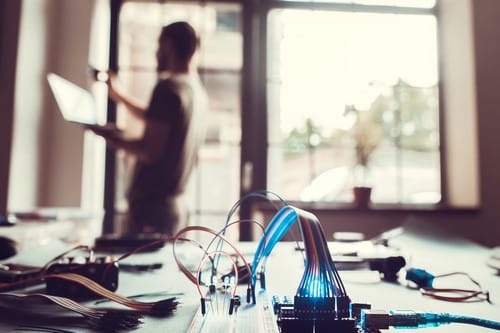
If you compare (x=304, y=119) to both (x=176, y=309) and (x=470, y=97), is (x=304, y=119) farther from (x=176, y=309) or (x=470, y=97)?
(x=176, y=309)

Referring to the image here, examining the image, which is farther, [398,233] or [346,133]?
[346,133]

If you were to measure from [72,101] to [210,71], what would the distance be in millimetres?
1110

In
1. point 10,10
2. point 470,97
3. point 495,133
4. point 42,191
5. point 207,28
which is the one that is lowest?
point 42,191

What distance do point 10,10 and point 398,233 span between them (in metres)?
1.96

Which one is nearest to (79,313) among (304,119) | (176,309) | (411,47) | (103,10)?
(176,309)

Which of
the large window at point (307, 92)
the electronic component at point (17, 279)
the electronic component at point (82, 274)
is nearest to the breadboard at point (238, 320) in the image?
the electronic component at point (82, 274)

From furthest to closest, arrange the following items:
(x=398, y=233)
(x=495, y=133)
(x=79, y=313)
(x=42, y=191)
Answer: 1. (x=495, y=133)
2. (x=42, y=191)
3. (x=398, y=233)
4. (x=79, y=313)

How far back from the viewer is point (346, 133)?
2.46 meters

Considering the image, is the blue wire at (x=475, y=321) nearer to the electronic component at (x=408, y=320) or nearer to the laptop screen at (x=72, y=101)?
the electronic component at (x=408, y=320)

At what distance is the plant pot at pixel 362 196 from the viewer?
84.6 inches

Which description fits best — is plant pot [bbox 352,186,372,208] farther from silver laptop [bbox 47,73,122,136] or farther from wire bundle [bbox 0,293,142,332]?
wire bundle [bbox 0,293,142,332]

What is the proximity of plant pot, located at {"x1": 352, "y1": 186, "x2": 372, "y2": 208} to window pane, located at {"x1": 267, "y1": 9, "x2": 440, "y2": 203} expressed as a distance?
9.0 inches

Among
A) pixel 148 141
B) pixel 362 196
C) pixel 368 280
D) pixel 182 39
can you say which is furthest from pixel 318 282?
pixel 362 196

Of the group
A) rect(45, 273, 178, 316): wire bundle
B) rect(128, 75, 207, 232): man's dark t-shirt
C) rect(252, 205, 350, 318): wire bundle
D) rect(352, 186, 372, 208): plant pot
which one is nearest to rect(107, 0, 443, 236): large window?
rect(352, 186, 372, 208): plant pot
